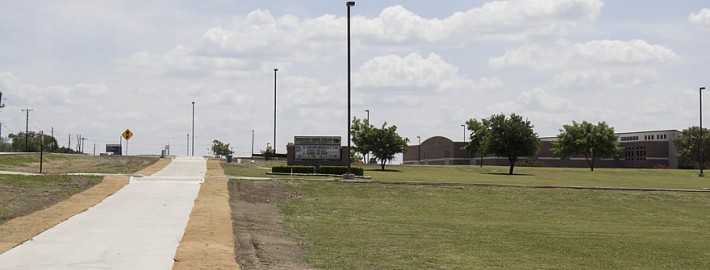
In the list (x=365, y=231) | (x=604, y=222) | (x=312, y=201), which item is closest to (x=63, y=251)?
(x=365, y=231)

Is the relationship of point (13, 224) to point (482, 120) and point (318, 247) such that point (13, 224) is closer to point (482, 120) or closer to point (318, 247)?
point (318, 247)

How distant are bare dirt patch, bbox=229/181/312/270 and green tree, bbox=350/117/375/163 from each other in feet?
138

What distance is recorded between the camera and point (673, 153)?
123 m

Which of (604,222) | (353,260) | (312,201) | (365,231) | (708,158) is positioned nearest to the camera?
(353,260)

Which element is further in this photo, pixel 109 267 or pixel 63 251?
pixel 63 251

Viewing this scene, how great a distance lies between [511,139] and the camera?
7888 cm

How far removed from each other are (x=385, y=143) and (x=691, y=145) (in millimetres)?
53511

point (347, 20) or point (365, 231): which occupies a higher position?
point (347, 20)

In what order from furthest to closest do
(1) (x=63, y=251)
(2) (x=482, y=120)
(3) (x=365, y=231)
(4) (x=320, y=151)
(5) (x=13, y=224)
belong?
(2) (x=482, y=120) < (4) (x=320, y=151) < (3) (x=365, y=231) < (5) (x=13, y=224) < (1) (x=63, y=251)

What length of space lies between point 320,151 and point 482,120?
31916 millimetres

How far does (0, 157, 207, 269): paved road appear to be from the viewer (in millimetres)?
13297

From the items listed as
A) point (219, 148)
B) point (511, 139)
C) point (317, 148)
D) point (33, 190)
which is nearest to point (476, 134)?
point (511, 139)

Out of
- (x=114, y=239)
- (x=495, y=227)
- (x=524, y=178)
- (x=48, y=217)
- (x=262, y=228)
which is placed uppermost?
(x=524, y=178)

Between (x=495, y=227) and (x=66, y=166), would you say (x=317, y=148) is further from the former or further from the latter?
(x=495, y=227)
